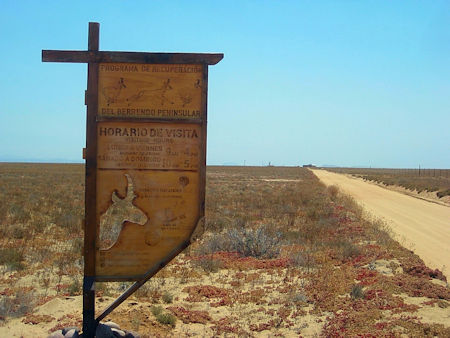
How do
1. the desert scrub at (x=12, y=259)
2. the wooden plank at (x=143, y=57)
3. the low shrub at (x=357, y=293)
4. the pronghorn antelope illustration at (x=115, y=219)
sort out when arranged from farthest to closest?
the pronghorn antelope illustration at (x=115, y=219) → the desert scrub at (x=12, y=259) → the low shrub at (x=357, y=293) → the wooden plank at (x=143, y=57)

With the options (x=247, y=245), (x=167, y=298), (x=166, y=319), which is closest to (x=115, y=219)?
(x=247, y=245)

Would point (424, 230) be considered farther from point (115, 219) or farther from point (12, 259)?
point (12, 259)

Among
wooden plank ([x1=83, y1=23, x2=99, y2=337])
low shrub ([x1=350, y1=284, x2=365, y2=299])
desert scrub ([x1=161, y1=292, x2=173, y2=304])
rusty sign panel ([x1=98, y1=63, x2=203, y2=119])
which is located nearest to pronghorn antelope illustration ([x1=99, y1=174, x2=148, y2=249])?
desert scrub ([x1=161, y1=292, x2=173, y2=304])

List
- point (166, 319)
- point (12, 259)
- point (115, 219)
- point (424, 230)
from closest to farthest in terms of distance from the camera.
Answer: point (166, 319) → point (12, 259) → point (115, 219) → point (424, 230)

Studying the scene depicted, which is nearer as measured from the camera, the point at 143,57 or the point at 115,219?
the point at 143,57

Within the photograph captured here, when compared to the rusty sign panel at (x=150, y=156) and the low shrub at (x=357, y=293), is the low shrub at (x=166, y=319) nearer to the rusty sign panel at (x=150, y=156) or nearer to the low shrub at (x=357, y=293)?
the rusty sign panel at (x=150, y=156)

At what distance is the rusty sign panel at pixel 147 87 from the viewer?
451 centimetres

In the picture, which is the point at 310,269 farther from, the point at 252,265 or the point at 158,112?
the point at 158,112

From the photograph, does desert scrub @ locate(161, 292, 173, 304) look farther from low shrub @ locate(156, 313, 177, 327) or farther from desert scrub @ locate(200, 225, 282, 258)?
desert scrub @ locate(200, 225, 282, 258)

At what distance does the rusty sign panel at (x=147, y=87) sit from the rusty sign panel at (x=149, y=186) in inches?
6.1

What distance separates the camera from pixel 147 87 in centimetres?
452

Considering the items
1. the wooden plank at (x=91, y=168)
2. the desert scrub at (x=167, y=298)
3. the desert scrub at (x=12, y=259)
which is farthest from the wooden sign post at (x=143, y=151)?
the desert scrub at (x=12, y=259)

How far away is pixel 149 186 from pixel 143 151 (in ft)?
1.20

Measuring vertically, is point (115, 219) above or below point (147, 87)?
below
